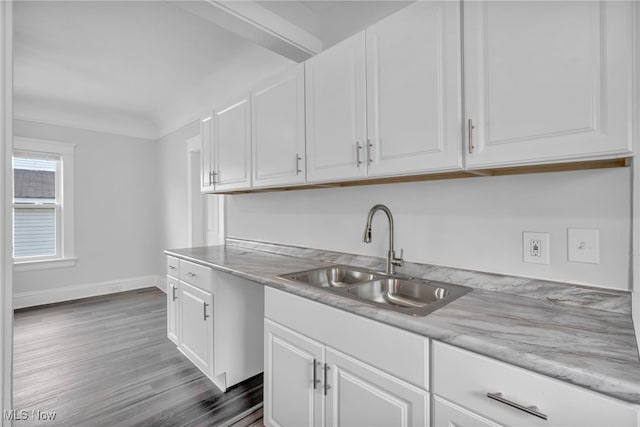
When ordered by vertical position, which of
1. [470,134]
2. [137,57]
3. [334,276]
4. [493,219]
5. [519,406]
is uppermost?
[137,57]

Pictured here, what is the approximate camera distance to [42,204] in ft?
13.5

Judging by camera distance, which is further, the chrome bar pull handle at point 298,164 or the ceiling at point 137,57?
the ceiling at point 137,57

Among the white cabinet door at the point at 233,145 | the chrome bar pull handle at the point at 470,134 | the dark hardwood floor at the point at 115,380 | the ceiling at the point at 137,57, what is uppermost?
the ceiling at the point at 137,57

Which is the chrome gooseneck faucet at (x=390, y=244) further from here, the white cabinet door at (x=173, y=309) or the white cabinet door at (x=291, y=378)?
the white cabinet door at (x=173, y=309)

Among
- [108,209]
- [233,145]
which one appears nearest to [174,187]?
[108,209]

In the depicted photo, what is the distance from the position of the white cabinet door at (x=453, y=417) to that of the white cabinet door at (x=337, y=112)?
3.33ft

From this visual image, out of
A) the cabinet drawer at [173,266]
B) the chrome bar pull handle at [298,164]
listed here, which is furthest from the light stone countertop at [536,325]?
the cabinet drawer at [173,266]

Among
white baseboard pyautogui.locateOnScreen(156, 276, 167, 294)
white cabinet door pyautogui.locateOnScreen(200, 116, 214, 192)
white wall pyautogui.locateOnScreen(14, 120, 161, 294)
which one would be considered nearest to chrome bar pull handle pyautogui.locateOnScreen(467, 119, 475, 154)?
white cabinet door pyautogui.locateOnScreen(200, 116, 214, 192)

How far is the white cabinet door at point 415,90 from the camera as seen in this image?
48.0 inches

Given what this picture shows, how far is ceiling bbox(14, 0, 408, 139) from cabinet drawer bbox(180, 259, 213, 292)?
5.39 ft

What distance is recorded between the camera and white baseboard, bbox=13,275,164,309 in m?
3.97

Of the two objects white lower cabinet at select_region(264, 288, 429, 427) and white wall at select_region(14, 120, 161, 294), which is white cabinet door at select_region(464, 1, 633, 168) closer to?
white lower cabinet at select_region(264, 288, 429, 427)

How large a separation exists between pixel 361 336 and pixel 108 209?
4.80m

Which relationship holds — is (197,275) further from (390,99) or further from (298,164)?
(390,99)
